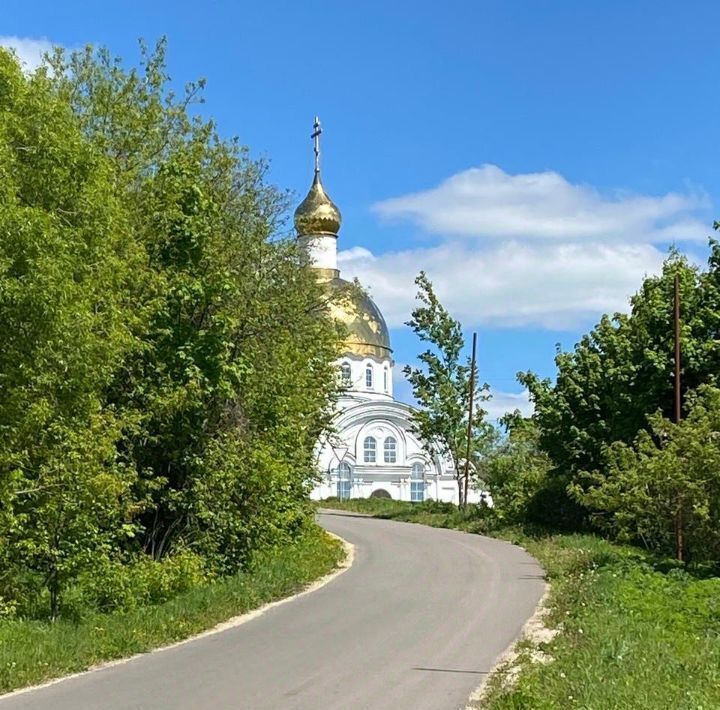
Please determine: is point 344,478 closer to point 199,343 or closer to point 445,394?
point 445,394

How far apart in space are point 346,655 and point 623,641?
10.4 ft

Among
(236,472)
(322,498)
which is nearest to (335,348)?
Result: (236,472)

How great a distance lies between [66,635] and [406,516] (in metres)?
32.7

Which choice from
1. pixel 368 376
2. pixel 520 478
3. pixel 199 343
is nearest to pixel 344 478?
pixel 368 376

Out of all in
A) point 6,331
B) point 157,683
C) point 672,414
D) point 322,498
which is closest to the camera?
point 157,683

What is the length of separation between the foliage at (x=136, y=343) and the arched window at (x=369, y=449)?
44.8 m

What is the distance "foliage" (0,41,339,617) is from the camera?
1280 cm

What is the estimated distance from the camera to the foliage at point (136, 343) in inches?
504

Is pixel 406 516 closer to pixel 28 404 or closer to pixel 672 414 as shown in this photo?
pixel 672 414

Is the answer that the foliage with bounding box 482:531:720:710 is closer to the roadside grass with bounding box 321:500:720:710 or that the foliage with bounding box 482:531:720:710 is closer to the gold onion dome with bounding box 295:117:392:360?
the roadside grass with bounding box 321:500:720:710

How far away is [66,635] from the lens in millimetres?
12312

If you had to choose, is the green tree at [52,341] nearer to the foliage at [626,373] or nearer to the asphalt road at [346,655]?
the asphalt road at [346,655]

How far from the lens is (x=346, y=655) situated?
1238 centimetres

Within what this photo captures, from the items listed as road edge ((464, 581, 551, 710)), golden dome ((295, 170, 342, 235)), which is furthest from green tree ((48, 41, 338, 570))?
golden dome ((295, 170, 342, 235))
